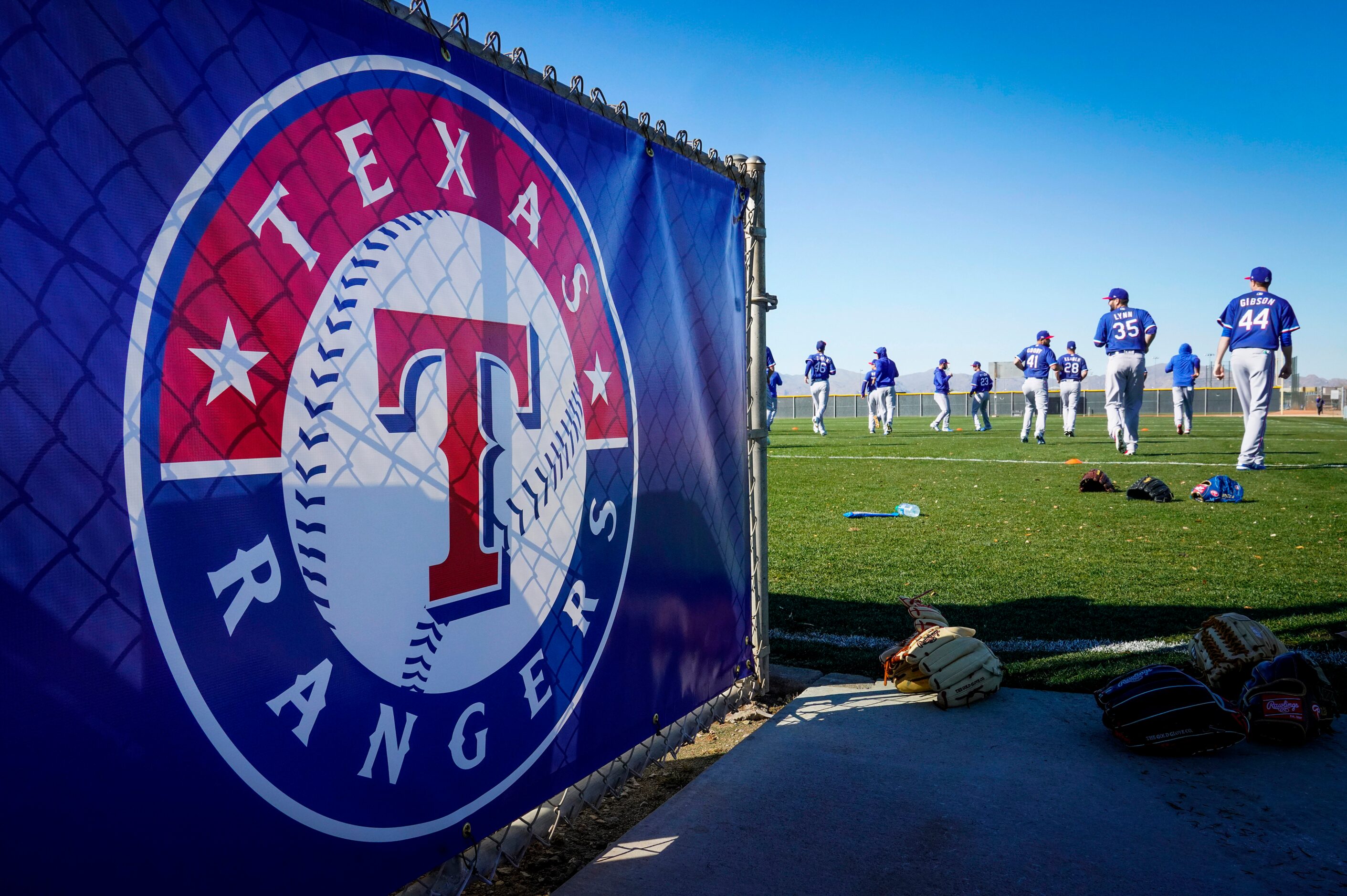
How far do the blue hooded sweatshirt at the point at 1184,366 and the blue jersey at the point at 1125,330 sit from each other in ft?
29.1

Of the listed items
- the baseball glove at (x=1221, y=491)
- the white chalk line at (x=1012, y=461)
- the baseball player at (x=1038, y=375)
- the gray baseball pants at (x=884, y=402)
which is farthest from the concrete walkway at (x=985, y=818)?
the gray baseball pants at (x=884, y=402)

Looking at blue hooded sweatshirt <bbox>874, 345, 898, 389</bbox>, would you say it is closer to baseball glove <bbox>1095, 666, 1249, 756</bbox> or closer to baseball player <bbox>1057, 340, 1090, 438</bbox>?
baseball player <bbox>1057, 340, 1090, 438</bbox>

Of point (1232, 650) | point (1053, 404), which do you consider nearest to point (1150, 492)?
point (1232, 650)

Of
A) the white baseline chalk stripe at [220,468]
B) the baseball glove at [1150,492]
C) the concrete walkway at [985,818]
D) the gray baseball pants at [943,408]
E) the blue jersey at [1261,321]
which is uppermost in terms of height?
the blue jersey at [1261,321]

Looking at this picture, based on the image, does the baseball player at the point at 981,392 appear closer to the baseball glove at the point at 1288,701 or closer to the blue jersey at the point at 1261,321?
the blue jersey at the point at 1261,321

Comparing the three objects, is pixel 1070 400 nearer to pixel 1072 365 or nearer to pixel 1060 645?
pixel 1072 365

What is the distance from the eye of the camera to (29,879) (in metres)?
1.27

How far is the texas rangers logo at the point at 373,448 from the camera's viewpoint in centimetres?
149

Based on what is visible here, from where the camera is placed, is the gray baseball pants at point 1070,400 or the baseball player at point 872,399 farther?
the baseball player at point 872,399

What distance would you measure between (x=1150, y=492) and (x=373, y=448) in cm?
949

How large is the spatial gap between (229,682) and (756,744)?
2.01 metres

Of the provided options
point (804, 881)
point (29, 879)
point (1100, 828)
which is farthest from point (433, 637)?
point (1100, 828)

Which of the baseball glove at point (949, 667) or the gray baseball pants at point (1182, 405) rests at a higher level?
the gray baseball pants at point (1182, 405)

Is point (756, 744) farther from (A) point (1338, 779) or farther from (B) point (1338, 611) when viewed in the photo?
(B) point (1338, 611)
